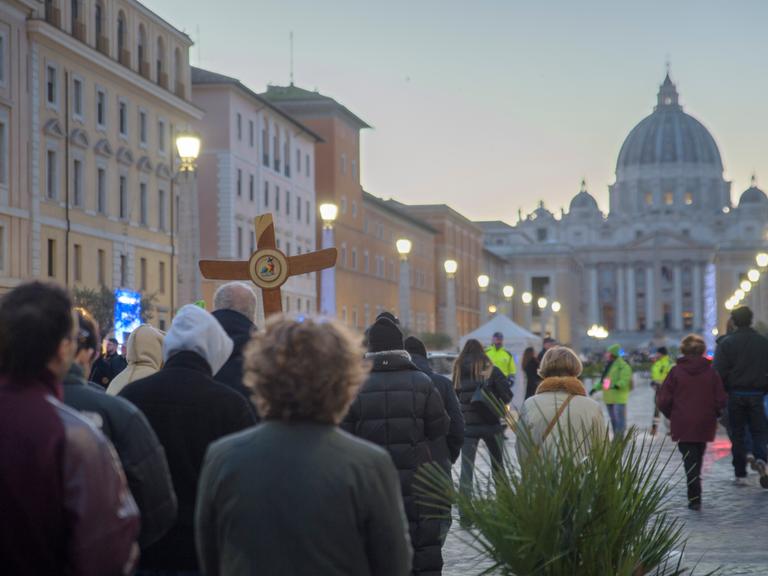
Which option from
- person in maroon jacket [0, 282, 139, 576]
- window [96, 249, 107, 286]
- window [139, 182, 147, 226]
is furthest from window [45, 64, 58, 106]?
person in maroon jacket [0, 282, 139, 576]

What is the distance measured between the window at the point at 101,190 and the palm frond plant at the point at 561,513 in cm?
3979

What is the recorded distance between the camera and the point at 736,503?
1442cm

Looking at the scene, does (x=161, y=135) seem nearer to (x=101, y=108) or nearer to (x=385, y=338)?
(x=101, y=108)

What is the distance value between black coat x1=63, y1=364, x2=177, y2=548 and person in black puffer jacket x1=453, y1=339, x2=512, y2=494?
8.66m

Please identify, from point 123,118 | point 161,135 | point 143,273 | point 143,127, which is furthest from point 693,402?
point 161,135

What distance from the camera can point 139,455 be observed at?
16.0ft

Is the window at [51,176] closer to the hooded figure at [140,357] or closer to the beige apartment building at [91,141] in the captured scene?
the beige apartment building at [91,141]

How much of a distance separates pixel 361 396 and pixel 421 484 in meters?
0.62

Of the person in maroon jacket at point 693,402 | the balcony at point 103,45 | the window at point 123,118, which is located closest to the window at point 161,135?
the window at point 123,118

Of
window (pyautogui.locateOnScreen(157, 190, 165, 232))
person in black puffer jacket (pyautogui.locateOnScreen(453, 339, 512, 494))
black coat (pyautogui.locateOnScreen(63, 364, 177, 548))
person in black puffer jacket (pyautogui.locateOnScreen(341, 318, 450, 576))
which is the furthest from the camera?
window (pyautogui.locateOnScreen(157, 190, 165, 232))

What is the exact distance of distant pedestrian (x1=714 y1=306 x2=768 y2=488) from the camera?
15.6 m

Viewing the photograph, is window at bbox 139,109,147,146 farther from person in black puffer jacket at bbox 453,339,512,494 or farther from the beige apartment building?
person in black puffer jacket at bbox 453,339,512,494

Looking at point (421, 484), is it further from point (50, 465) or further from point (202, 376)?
point (50, 465)

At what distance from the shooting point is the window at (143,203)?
1967 inches
